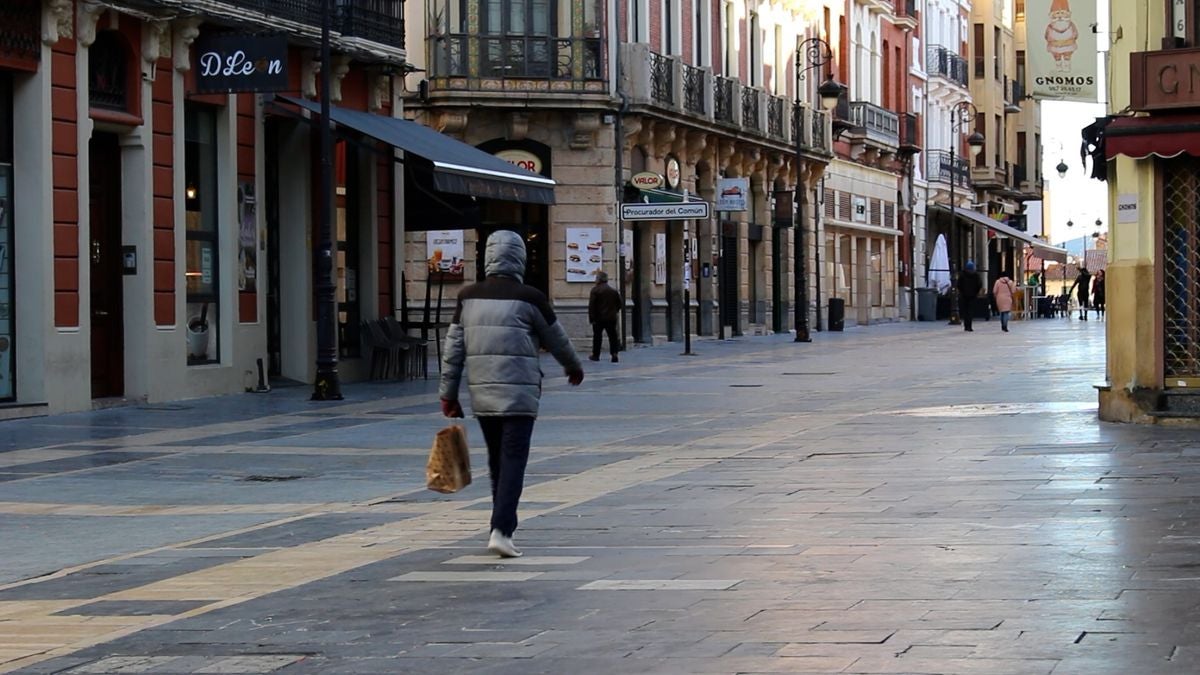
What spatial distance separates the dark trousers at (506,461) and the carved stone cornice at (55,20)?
1316 centimetres

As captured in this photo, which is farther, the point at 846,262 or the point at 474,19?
the point at 846,262

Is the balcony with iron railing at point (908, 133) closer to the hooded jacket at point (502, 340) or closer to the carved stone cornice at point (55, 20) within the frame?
the carved stone cornice at point (55, 20)

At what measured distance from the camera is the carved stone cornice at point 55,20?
75.6ft

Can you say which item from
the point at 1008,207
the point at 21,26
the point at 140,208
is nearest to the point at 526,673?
the point at 21,26

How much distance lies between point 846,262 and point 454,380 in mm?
56782

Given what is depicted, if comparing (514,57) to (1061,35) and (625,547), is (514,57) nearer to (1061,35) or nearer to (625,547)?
(1061,35)

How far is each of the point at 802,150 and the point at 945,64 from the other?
25469 mm

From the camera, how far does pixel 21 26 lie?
22688 mm

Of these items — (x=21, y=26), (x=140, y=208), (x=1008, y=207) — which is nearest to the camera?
(x=21, y=26)

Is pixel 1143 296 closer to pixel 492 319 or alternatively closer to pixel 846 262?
pixel 492 319

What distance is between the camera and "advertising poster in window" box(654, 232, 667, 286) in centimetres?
4703

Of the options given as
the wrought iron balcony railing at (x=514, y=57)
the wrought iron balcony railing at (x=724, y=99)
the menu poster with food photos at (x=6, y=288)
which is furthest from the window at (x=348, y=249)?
the wrought iron balcony railing at (x=724, y=99)

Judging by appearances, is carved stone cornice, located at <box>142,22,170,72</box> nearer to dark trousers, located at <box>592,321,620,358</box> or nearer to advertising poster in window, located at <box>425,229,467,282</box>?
dark trousers, located at <box>592,321,620,358</box>

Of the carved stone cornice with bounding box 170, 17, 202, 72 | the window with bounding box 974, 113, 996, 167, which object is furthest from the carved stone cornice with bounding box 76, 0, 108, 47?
the window with bounding box 974, 113, 996, 167
